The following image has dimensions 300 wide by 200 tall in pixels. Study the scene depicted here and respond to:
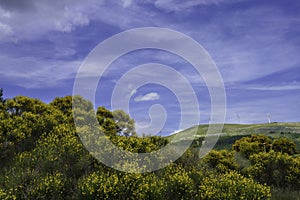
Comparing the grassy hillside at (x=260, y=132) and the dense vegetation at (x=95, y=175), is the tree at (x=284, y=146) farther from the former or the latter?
the dense vegetation at (x=95, y=175)

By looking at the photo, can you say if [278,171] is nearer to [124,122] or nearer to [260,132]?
[124,122]

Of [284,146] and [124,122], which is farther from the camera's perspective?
[284,146]

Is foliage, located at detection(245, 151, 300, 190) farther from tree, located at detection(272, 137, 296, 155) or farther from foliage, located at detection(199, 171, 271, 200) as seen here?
tree, located at detection(272, 137, 296, 155)

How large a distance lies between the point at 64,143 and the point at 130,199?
Result: 5138 millimetres

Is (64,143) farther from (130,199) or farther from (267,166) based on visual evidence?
(267,166)

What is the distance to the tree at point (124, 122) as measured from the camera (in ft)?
114

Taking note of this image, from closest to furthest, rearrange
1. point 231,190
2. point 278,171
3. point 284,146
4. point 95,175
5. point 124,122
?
point 95,175 → point 231,190 → point 278,171 → point 124,122 → point 284,146

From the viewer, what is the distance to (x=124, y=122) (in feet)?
118

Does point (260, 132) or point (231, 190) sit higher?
point (260, 132)

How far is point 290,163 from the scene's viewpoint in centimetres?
1961

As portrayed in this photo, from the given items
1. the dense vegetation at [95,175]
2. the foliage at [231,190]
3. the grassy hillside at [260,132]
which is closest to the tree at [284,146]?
the grassy hillside at [260,132]

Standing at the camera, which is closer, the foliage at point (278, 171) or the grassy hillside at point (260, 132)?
the foliage at point (278, 171)

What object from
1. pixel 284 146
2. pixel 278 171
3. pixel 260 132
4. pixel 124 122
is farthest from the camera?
pixel 260 132

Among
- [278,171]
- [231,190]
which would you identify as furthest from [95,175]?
[278,171]
